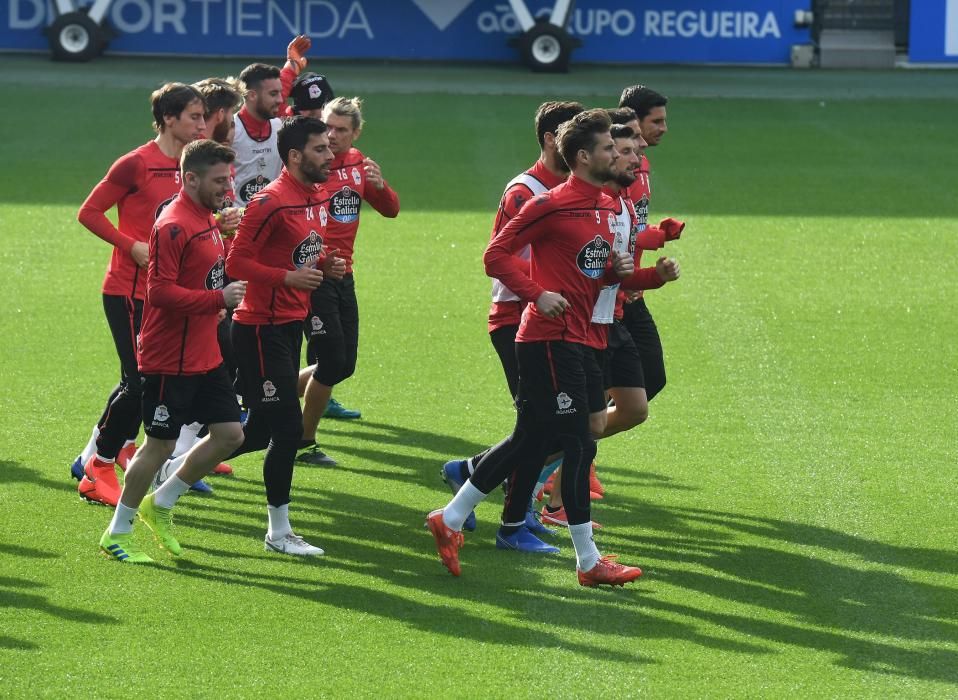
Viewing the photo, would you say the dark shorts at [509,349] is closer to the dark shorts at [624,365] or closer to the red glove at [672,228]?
the dark shorts at [624,365]

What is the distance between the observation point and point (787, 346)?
11.8 metres

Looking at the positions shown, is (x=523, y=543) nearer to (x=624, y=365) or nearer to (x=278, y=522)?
(x=624, y=365)

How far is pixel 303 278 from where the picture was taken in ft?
23.9

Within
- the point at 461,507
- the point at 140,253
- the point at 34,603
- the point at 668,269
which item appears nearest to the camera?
the point at 34,603

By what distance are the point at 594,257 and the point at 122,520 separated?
250 cm

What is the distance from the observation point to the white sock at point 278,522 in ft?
24.7

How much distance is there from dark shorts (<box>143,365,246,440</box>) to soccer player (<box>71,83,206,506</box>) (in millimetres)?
785

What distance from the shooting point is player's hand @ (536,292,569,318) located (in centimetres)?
684

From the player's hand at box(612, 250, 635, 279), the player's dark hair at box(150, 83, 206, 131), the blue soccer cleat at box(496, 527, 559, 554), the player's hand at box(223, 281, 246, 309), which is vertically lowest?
the blue soccer cleat at box(496, 527, 559, 554)

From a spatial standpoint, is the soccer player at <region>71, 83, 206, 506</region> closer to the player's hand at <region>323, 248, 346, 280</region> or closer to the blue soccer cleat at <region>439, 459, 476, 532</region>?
the player's hand at <region>323, 248, 346, 280</region>

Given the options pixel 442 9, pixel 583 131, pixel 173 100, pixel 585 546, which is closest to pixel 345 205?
pixel 173 100

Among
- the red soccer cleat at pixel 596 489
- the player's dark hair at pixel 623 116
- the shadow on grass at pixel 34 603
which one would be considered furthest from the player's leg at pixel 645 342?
the shadow on grass at pixel 34 603

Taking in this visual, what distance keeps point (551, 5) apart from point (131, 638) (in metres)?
19.4

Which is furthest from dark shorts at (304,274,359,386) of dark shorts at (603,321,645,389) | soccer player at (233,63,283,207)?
dark shorts at (603,321,645,389)
